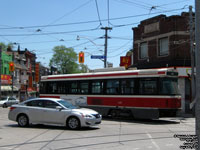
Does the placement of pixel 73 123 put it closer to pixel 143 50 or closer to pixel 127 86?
pixel 127 86

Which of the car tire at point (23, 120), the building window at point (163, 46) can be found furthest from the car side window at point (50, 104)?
the building window at point (163, 46)

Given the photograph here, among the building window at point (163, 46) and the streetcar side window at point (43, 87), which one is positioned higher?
the building window at point (163, 46)

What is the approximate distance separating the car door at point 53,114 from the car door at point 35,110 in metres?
0.24

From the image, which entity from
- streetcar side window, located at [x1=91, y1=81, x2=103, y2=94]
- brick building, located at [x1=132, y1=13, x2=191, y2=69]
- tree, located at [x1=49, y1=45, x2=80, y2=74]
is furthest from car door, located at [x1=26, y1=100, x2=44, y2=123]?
tree, located at [x1=49, y1=45, x2=80, y2=74]

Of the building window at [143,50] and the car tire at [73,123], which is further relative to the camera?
the building window at [143,50]

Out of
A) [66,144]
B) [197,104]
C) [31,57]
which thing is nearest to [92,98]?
[66,144]

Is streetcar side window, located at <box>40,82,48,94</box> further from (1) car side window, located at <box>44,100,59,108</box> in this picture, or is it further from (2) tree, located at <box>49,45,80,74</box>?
(2) tree, located at <box>49,45,80,74</box>

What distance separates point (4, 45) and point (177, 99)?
A: 65.9 metres

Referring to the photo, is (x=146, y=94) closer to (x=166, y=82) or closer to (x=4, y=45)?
(x=166, y=82)

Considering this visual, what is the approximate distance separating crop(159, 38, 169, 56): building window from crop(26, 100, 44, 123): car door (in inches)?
686

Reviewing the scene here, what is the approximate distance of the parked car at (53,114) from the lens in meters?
12.8

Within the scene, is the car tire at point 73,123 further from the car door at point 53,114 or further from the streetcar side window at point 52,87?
the streetcar side window at point 52,87

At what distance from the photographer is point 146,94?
1688 cm

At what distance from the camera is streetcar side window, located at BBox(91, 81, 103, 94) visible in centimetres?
1909
